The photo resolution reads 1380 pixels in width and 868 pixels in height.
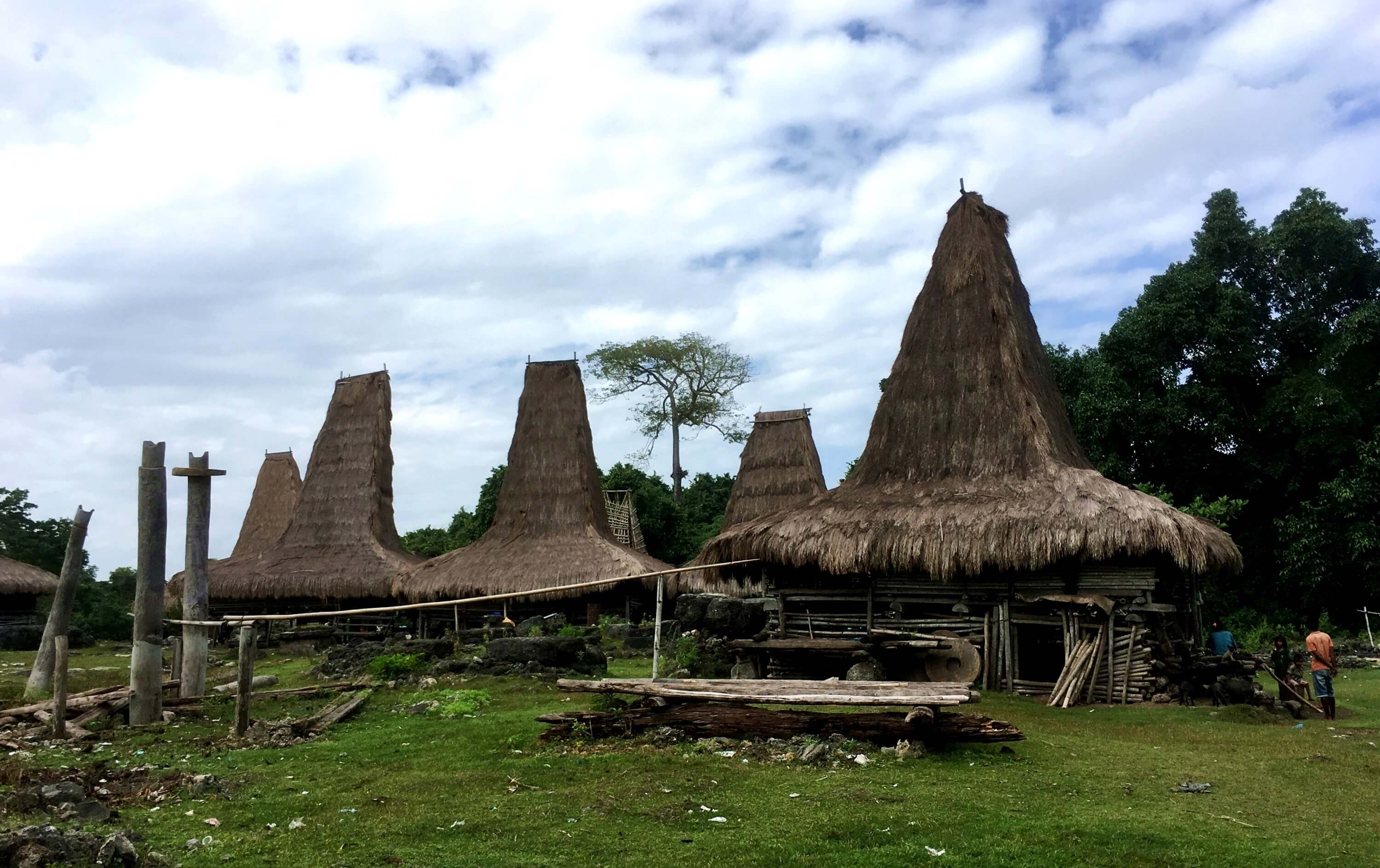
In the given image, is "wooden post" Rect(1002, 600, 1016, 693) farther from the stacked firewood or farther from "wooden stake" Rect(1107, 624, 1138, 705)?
"wooden stake" Rect(1107, 624, 1138, 705)

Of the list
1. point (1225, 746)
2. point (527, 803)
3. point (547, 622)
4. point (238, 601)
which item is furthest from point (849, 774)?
point (238, 601)

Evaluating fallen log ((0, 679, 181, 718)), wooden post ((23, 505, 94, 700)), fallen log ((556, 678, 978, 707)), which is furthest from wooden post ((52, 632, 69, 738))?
fallen log ((556, 678, 978, 707))

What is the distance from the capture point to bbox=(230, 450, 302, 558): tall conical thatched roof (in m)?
34.7

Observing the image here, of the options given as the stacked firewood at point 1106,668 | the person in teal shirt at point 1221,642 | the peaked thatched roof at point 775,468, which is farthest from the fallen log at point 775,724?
the peaked thatched roof at point 775,468

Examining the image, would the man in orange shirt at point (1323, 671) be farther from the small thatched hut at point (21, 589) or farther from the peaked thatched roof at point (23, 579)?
the small thatched hut at point (21, 589)

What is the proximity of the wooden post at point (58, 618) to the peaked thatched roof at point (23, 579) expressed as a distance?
634 inches

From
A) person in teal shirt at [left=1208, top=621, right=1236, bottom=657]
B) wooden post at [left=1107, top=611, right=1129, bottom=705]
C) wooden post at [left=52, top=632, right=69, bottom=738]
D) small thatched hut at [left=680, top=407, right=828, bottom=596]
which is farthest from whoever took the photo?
small thatched hut at [left=680, top=407, right=828, bottom=596]

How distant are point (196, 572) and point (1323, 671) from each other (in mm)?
13397

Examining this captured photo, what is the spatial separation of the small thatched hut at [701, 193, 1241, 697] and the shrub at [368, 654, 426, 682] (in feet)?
15.9

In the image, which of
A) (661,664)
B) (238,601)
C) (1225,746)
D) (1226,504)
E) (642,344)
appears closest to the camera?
(1225,746)

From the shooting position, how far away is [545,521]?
A: 26.5 m

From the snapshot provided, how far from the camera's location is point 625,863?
572 cm

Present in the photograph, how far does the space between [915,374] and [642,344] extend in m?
25.8

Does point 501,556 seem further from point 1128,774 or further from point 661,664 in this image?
point 1128,774
